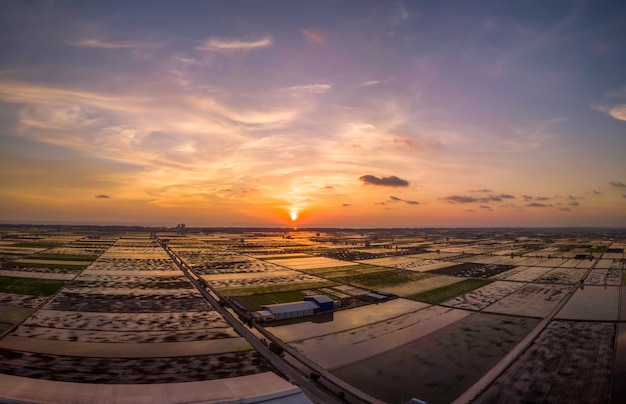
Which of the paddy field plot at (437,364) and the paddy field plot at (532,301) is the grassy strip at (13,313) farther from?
the paddy field plot at (532,301)

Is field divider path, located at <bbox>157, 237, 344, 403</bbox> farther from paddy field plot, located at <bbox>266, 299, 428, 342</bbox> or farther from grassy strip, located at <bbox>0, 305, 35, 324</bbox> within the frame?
grassy strip, located at <bbox>0, 305, 35, 324</bbox>

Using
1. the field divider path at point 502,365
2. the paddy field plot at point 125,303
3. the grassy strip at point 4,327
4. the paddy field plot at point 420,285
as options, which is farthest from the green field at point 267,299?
the field divider path at point 502,365

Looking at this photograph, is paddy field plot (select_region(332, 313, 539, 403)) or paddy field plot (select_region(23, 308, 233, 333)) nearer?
paddy field plot (select_region(332, 313, 539, 403))

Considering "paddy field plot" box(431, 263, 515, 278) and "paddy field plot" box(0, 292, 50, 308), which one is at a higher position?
"paddy field plot" box(0, 292, 50, 308)

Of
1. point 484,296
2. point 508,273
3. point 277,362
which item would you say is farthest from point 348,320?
point 508,273

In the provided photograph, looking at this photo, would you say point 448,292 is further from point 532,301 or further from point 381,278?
point 381,278

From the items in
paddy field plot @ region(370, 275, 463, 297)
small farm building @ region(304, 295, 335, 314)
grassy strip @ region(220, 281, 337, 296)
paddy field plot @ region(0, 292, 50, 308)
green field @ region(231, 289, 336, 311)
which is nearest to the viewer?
paddy field plot @ region(0, 292, 50, 308)

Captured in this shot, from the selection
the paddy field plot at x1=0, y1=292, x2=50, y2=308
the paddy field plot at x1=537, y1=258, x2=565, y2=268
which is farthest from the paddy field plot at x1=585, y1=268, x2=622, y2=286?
the paddy field plot at x1=0, y1=292, x2=50, y2=308
